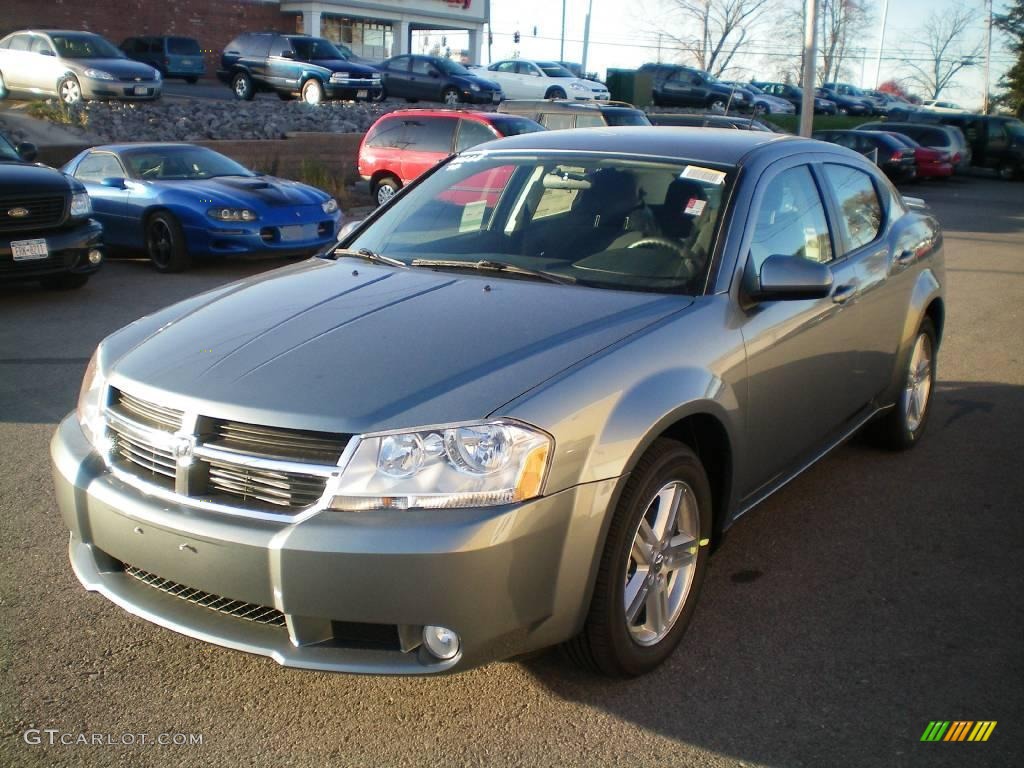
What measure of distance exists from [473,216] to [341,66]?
25922 millimetres

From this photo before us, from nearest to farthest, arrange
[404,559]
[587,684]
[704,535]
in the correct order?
[404,559] → [587,684] → [704,535]

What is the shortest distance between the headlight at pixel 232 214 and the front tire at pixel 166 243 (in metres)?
0.43

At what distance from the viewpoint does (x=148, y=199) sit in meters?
11.5

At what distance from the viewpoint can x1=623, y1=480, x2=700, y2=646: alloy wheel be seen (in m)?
3.33

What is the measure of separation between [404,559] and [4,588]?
2.06 metres

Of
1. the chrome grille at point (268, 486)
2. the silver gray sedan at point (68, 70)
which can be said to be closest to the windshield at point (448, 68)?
the silver gray sedan at point (68, 70)

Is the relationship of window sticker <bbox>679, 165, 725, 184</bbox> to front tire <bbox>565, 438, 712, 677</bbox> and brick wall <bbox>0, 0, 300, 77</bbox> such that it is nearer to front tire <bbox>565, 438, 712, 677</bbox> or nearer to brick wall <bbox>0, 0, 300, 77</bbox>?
front tire <bbox>565, 438, 712, 677</bbox>

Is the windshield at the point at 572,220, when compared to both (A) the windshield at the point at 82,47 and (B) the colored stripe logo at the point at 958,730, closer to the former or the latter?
(B) the colored stripe logo at the point at 958,730

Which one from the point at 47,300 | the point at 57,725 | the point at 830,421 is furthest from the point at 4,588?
the point at 47,300

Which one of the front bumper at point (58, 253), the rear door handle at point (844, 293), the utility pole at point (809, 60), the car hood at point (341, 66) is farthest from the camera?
the car hood at point (341, 66)

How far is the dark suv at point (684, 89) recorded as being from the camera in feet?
136

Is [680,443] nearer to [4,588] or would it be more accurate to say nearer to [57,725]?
[57,725]

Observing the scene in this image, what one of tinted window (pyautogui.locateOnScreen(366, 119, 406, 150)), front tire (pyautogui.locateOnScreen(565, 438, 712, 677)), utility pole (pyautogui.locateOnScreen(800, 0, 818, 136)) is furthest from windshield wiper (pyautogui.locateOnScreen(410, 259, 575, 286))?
utility pole (pyautogui.locateOnScreen(800, 0, 818, 136))

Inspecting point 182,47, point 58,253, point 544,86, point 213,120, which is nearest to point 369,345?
point 58,253
